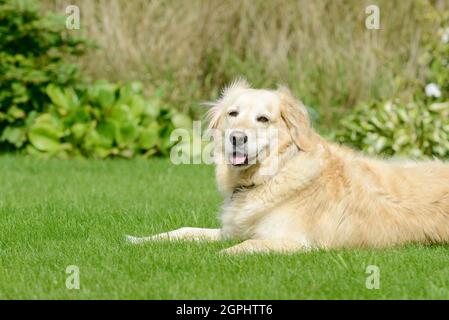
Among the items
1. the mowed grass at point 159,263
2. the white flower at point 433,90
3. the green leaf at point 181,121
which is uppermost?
the white flower at point 433,90

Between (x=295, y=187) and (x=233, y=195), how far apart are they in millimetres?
437

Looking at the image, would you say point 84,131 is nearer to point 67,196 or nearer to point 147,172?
point 147,172

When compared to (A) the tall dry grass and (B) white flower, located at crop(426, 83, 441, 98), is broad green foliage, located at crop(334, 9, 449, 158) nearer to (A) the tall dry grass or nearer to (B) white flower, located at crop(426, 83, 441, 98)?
(B) white flower, located at crop(426, 83, 441, 98)

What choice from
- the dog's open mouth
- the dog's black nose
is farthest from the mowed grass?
the dog's black nose

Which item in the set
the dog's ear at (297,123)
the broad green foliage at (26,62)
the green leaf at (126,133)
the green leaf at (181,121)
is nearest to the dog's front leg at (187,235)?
the dog's ear at (297,123)

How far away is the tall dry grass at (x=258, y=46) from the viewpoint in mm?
12477

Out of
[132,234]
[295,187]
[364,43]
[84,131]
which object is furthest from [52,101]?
[295,187]

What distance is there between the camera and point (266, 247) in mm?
5867

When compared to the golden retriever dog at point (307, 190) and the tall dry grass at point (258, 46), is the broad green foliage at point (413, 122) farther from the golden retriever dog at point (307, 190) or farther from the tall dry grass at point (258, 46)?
the golden retriever dog at point (307, 190)

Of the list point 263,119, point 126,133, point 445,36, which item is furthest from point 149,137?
point 263,119

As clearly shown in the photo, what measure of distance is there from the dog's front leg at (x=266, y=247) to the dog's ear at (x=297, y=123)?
0.62 m

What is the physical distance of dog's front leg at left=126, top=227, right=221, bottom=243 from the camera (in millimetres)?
6297

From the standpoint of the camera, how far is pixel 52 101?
11.5m

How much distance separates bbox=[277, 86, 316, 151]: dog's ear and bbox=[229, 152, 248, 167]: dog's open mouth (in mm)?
343
